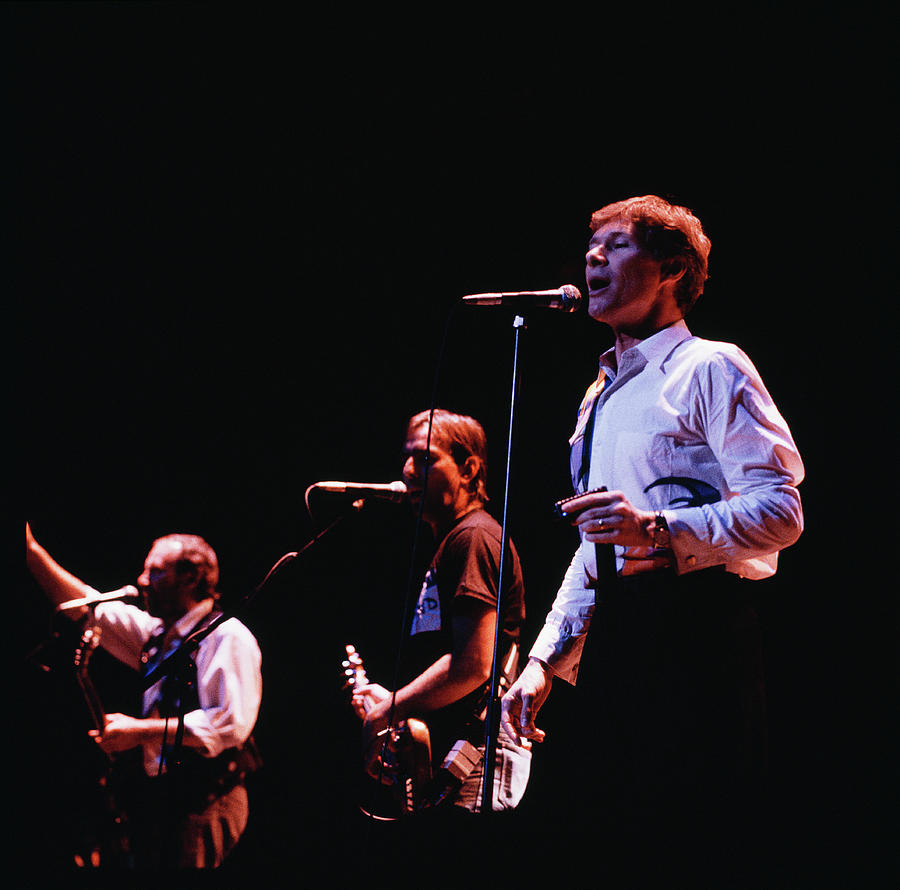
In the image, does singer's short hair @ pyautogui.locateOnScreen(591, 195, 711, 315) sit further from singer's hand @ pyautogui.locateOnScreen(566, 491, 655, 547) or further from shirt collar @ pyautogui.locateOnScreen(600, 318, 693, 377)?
singer's hand @ pyautogui.locateOnScreen(566, 491, 655, 547)

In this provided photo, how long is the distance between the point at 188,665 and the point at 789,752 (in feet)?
6.69

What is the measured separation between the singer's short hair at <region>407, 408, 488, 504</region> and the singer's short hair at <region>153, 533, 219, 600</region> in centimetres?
153

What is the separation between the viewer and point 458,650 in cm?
260

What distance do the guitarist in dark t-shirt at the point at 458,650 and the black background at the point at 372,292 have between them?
0.95ft

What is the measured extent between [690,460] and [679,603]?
Answer: 36 centimetres

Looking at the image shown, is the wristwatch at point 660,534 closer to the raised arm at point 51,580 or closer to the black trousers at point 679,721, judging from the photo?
the black trousers at point 679,721

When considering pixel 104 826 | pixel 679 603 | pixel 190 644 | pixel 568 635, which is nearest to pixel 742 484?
pixel 679 603

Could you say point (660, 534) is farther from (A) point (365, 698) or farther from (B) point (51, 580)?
(B) point (51, 580)

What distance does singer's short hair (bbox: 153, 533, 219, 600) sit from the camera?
4047mm

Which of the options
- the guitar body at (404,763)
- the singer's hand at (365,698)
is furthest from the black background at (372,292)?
the singer's hand at (365,698)

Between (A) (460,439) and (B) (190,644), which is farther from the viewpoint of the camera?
(A) (460,439)

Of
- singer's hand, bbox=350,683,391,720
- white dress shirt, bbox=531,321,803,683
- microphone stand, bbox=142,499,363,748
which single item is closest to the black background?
microphone stand, bbox=142,499,363,748

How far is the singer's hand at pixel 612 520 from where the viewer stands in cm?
158

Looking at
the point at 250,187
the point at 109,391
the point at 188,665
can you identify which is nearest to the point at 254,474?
the point at 109,391
